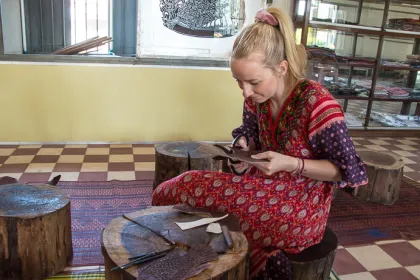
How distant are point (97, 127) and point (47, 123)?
0.51 metres

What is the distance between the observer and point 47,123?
398cm

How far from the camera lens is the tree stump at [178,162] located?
245cm

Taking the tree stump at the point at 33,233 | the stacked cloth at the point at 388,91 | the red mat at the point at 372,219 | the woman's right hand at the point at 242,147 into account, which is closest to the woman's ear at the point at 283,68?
the woman's right hand at the point at 242,147

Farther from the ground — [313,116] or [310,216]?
[313,116]

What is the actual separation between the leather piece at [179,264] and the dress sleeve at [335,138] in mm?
581

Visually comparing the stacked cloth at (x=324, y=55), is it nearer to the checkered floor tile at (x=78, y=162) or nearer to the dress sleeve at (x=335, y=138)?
the checkered floor tile at (x=78, y=162)

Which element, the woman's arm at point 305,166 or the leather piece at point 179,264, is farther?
the woman's arm at point 305,166

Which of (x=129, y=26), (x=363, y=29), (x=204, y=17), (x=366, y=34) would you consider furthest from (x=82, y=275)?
(x=366, y=34)

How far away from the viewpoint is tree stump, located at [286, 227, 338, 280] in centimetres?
148

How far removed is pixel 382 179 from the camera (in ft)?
9.91

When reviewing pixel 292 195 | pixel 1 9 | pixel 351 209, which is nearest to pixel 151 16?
pixel 1 9

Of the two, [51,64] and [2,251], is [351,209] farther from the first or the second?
[51,64]

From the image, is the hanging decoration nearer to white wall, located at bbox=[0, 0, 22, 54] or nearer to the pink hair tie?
white wall, located at bbox=[0, 0, 22, 54]

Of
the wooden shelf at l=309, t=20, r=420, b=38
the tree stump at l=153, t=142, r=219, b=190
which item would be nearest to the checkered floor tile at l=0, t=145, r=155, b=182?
the tree stump at l=153, t=142, r=219, b=190
